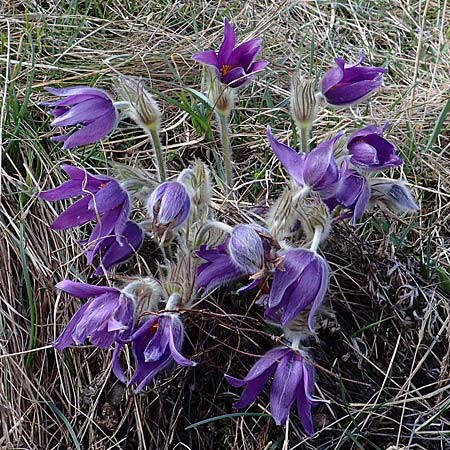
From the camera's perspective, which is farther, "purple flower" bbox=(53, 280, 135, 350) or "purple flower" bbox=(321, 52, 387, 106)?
"purple flower" bbox=(321, 52, 387, 106)

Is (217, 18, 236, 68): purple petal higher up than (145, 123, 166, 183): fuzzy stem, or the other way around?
(217, 18, 236, 68): purple petal

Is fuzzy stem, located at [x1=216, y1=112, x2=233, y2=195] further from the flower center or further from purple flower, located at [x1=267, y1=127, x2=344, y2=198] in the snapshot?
purple flower, located at [x1=267, y1=127, x2=344, y2=198]

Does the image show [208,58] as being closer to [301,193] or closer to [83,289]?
[301,193]

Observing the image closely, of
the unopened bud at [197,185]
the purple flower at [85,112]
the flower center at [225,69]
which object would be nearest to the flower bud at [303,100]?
the flower center at [225,69]

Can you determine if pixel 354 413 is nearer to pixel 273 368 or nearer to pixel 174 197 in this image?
pixel 273 368

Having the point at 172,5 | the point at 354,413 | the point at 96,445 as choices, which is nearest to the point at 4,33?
the point at 172,5

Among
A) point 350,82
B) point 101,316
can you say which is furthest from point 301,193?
point 101,316

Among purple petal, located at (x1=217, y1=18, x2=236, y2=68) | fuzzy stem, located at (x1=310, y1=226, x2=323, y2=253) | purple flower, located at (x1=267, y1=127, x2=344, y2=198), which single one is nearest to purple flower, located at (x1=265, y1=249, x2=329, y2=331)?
fuzzy stem, located at (x1=310, y1=226, x2=323, y2=253)

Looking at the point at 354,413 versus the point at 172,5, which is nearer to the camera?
the point at 354,413
